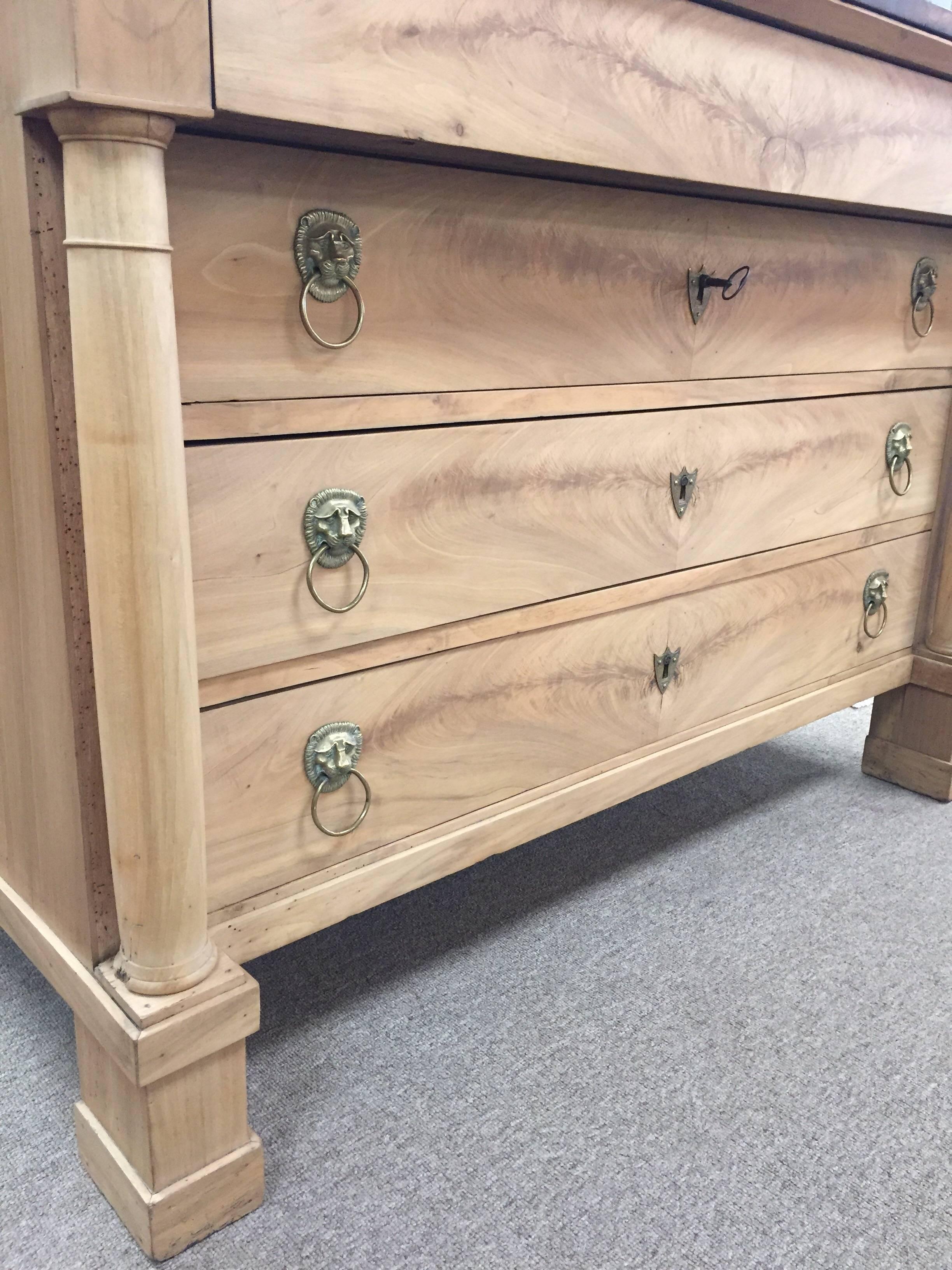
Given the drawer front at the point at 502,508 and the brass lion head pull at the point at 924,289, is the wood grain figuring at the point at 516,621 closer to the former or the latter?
the drawer front at the point at 502,508

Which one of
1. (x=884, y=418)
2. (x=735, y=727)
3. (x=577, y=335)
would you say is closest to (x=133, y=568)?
(x=577, y=335)

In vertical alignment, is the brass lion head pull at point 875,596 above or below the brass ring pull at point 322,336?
below

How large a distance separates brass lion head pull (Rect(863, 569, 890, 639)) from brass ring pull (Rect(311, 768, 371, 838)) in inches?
34.0

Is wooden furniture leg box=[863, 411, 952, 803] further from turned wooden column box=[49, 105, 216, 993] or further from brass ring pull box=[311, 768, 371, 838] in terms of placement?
turned wooden column box=[49, 105, 216, 993]

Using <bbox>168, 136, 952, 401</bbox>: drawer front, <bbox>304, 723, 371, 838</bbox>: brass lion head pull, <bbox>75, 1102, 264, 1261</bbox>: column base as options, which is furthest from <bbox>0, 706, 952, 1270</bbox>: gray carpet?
<bbox>168, 136, 952, 401</bbox>: drawer front

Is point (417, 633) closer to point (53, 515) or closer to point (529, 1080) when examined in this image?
point (53, 515)

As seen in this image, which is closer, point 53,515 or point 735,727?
point 53,515

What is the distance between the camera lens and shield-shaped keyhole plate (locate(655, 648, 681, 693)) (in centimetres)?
119

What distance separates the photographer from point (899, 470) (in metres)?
1.45

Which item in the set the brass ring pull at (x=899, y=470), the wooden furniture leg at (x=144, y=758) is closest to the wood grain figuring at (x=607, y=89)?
the wooden furniture leg at (x=144, y=758)

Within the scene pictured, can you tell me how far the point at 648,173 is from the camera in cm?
91

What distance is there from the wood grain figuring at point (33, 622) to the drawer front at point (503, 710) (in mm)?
100

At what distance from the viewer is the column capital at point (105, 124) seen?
23.9 inches

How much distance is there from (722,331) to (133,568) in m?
0.73
